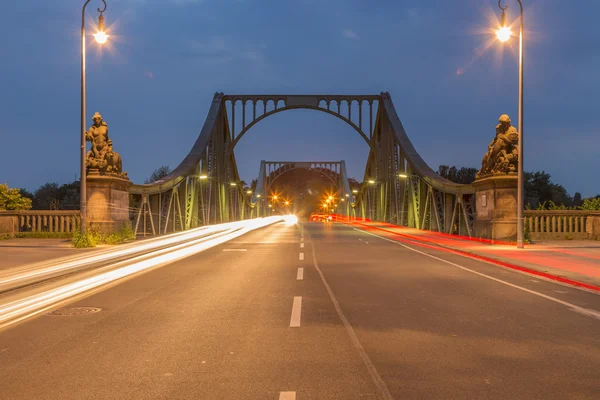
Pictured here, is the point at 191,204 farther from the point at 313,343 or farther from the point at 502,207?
the point at 313,343

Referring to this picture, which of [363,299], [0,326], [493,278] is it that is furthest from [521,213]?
[0,326]

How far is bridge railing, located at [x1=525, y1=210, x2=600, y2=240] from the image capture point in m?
26.6

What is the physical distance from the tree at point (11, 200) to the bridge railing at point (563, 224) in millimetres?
38432

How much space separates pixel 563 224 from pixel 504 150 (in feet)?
18.8

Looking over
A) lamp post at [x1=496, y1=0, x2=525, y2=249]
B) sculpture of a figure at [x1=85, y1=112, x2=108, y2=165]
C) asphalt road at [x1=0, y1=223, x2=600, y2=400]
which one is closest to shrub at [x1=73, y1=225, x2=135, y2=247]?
sculpture of a figure at [x1=85, y1=112, x2=108, y2=165]

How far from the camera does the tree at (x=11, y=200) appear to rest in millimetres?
46062

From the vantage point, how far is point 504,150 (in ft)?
80.7

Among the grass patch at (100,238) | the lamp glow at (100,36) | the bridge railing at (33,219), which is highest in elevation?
the lamp glow at (100,36)

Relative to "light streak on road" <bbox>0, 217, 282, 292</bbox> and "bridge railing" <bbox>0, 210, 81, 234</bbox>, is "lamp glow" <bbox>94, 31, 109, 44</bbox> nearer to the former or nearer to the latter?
"light streak on road" <bbox>0, 217, 282, 292</bbox>

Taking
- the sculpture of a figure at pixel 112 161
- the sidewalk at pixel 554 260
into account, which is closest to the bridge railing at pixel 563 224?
the sidewalk at pixel 554 260

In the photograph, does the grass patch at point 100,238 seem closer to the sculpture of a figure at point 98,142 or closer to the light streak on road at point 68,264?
the light streak on road at point 68,264

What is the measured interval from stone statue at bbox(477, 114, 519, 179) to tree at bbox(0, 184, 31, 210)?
122 ft

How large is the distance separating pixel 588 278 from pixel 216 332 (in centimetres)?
912

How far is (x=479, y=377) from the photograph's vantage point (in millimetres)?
5273
